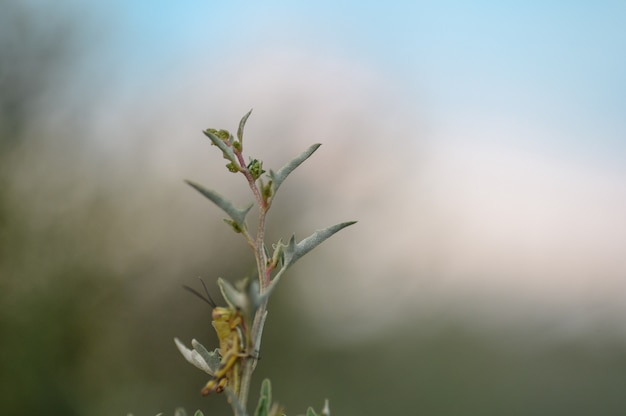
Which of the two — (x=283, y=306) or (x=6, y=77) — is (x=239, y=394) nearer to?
(x=283, y=306)

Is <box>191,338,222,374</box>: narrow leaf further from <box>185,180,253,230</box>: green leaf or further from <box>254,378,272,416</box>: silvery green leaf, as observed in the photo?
<box>185,180,253,230</box>: green leaf

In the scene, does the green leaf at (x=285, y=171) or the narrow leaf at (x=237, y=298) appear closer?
the narrow leaf at (x=237, y=298)

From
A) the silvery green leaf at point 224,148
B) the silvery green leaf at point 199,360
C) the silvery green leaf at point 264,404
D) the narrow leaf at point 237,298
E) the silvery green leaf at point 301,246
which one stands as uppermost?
the silvery green leaf at point 224,148

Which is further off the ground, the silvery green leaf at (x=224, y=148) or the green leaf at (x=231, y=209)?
the silvery green leaf at (x=224, y=148)

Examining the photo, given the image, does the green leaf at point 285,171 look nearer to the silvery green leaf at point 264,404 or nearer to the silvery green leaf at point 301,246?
the silvery green leaf at point 301,246

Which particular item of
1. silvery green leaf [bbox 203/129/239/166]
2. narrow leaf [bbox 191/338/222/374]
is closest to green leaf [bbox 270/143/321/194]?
silvery green leaf [bbox 203/129/239/166]

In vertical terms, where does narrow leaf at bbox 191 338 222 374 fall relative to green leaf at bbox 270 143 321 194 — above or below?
below

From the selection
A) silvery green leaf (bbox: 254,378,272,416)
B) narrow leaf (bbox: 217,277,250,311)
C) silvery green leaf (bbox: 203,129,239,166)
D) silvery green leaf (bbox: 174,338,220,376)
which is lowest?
silvery green leaf (bbox: 254,378,272,416)

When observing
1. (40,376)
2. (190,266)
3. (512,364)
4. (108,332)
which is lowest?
(40,376)

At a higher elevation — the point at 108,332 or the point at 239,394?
the point at 239,394

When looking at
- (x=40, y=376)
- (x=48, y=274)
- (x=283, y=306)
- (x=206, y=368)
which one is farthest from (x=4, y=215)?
(x=206, y=368)

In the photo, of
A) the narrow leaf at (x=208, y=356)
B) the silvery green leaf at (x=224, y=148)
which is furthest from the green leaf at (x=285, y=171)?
the narrow leaf at (x=208, y=356)
